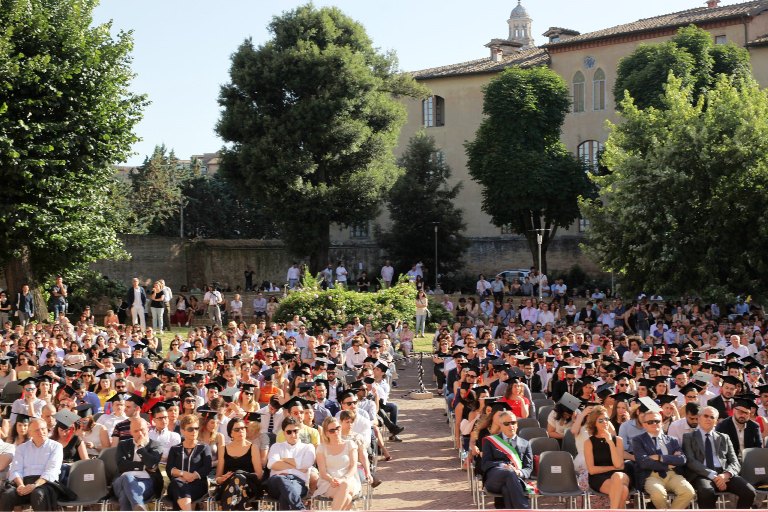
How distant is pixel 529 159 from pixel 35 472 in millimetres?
43352

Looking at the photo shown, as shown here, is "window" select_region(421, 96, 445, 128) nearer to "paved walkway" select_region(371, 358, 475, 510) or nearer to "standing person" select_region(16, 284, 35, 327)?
"standing person" select_region(16, 284, 35, 327)

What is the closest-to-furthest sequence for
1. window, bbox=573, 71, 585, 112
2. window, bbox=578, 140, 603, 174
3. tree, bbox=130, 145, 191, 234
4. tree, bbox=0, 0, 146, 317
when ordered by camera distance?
1. tree, bbox=0, 0, 146, 317
2. window, bbox=578, 140, 603, 174
3. window, bbox=573, 71, 585, 112
4. tree, bbox=130, 145, 191, 234

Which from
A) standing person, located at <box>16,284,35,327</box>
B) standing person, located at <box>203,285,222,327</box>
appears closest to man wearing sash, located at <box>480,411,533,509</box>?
standing person, located at <box>16,284,35,327</box>

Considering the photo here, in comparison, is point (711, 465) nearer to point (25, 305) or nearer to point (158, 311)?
point (158, 311)

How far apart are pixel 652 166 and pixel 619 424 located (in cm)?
1959

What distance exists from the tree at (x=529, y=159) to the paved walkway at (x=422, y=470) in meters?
32.0

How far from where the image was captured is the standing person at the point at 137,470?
1244 cm

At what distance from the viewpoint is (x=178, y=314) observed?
124 ft

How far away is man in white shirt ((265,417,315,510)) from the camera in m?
12.3

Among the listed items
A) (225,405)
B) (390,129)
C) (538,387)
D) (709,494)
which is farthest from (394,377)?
(390,129)

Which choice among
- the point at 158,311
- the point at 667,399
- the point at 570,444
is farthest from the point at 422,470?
the point at 158,311

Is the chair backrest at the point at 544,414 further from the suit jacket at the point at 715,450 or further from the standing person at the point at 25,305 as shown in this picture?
the standing person at the point at 25,305

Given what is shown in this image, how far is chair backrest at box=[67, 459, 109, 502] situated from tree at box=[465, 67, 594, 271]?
1676 inches

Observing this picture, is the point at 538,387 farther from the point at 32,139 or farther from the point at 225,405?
the point at 32,139
